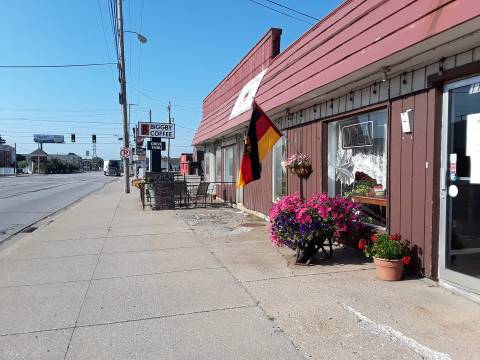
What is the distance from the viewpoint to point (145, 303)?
4.99 m

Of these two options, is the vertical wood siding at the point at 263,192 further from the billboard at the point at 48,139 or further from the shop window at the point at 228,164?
the billboard at the point at 48,139

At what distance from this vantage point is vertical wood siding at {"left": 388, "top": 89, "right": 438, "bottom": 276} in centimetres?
534

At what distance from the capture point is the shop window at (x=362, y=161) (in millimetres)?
6758

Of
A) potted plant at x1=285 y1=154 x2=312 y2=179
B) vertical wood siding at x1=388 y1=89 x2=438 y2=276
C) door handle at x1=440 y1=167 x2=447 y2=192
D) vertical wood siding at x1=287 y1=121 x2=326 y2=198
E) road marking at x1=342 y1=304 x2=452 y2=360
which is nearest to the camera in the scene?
road marking at x1=342 y1=304 x2=452 y2=360

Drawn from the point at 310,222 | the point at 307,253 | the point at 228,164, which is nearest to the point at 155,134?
the point at 228,164

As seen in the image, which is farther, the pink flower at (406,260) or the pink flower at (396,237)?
the pink flower at (396,237)

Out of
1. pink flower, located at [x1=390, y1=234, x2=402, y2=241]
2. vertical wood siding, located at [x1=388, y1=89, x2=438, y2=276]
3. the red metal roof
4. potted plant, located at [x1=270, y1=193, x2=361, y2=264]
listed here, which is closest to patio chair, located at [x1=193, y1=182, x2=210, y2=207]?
the red metal roof

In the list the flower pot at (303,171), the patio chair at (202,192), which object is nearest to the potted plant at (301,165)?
the flower pot at (303,171)

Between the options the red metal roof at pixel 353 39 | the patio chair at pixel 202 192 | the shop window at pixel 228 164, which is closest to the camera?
the red metal roof at pixel 353 39

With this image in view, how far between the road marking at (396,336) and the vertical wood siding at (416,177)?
5.12 ft

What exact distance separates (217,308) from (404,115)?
11.2ft

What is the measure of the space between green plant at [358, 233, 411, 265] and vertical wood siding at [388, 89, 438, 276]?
0.53ft

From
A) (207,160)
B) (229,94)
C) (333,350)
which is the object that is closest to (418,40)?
(333,350)

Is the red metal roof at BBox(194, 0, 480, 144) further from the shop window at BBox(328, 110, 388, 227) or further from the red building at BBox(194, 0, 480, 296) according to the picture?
the shop window at BBox(328, 110, 388, 227)
